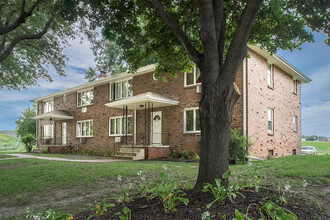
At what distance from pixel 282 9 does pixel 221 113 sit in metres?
4.27

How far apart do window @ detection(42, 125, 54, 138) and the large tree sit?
73.8ft

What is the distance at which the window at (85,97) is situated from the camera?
21.8m

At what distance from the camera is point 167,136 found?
14.9 metres

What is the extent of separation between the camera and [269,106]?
47.5 ft

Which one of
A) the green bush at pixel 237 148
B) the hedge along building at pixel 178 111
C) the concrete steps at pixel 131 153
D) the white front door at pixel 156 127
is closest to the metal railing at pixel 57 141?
the hedge along building at pixel 178 111

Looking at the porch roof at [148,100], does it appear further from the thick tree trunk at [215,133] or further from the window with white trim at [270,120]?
the thick tree trunk at [215,133]

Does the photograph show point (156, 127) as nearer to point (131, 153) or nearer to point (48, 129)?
point (131, 153)

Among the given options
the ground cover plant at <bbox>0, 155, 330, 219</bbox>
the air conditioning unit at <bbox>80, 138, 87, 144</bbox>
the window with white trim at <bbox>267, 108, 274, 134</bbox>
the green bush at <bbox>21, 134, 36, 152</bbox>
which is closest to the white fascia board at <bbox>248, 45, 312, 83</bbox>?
the window with white trim at <bbox>267, 108, 274, 134</bbox>

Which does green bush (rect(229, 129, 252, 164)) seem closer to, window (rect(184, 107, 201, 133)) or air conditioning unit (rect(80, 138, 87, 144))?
window (rect(184, 107, 201, 133))

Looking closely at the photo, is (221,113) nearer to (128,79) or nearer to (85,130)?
(128,79)

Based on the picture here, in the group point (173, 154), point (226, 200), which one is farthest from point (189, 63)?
point (173, 154)

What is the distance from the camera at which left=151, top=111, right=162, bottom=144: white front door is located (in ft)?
50.7

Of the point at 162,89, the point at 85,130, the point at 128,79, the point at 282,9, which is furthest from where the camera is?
the point at 85,130

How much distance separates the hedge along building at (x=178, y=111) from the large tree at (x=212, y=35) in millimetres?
5516
